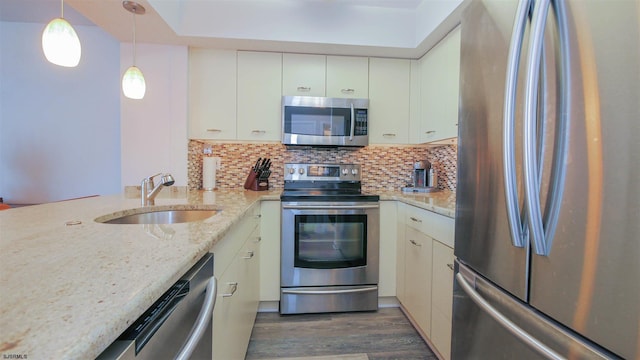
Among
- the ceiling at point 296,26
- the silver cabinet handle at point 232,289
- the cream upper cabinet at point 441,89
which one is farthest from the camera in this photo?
the ceiling at point 296,26

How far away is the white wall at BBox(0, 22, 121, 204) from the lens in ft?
8.70

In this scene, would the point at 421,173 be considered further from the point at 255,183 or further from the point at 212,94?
the point at 212,94

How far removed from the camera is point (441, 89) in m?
2.08

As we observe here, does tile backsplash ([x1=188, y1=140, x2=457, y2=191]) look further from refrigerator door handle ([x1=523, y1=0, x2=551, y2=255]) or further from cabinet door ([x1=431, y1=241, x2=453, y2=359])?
refrigerator door handle ([x1=523, y1=0, x2=551, y2=255])

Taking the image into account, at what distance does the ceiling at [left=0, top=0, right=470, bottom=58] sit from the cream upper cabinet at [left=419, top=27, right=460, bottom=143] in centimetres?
11

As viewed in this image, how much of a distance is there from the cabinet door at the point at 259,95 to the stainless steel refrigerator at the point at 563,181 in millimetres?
1765

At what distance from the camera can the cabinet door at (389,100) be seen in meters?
2.44

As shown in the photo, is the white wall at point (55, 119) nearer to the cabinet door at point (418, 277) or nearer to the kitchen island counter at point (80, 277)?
the kitchen island counter at point (80, 277)

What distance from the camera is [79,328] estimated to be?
1.12ft

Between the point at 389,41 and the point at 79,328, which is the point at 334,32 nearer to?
the point at 389,41

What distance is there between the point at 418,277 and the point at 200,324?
1.58 m

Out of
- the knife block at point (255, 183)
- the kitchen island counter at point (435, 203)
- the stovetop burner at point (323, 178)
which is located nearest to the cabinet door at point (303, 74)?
the stovetop burner at point (323, 178)

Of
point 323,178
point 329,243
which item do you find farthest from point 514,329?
point 323,178

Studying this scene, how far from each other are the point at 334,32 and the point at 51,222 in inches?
83.0
